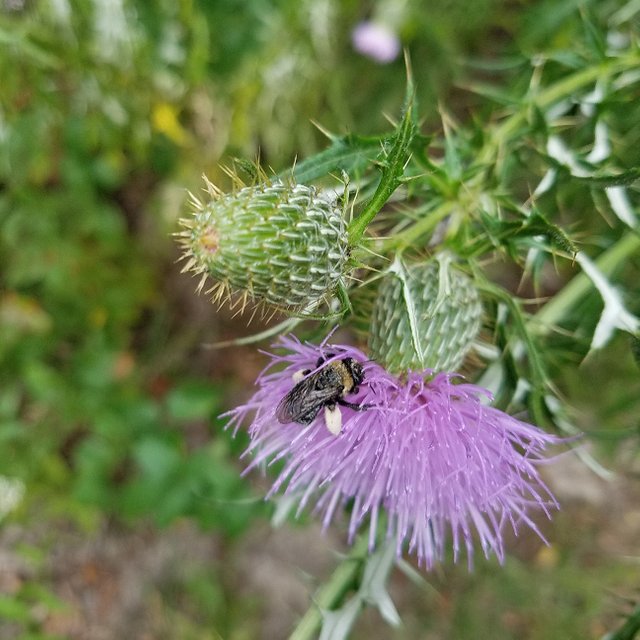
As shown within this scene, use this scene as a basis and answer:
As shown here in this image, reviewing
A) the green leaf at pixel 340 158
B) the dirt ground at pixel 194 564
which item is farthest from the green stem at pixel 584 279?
the dirt ground at pixel 194 564

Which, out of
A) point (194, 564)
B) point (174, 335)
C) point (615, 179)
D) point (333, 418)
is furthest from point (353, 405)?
point (194, 564)

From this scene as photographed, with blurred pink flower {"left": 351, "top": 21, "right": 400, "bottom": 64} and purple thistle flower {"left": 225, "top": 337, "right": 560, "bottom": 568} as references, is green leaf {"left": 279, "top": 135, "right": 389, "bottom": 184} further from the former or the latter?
blurred pink flower {"left": 351, "top": 21, "right": 400, "bottom": 64}

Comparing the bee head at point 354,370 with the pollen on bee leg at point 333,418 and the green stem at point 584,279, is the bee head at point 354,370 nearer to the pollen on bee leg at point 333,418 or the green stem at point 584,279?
the pollen on bee leg at point 333,418

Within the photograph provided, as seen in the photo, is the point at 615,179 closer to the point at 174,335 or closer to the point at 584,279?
the point at 584,279

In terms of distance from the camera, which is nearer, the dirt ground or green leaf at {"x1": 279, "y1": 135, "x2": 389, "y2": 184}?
green leaf at {"x1": 279, "y1": 135, "x2": 389, "y2": 184}

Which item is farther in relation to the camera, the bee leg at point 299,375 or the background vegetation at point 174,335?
the background vegetation at point 174,335

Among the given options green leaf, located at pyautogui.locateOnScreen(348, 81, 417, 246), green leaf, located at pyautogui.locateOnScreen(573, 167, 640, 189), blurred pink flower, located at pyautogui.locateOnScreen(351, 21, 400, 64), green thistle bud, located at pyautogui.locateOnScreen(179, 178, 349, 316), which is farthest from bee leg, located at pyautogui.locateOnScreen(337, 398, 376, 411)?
blurred pink flower, located at pyautogui.locateOnScreen(351, 21, 400, 64)
